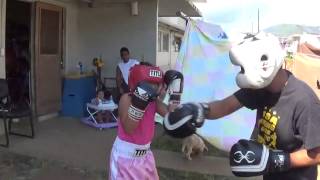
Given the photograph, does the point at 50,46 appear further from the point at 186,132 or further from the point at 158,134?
the point at 186,132

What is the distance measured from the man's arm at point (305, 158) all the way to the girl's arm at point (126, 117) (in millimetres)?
1100

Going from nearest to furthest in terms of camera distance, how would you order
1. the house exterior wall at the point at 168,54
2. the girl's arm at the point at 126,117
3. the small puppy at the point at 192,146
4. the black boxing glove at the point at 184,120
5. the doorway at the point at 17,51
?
A: 1. the black boxing glove at the point at 184,120
2. the girl's arm at the point at 126,117
3. the small puppy at the point at 192,146
4. the doorway at the point at 17,51
5. the house exterior wall at the point at 168,54

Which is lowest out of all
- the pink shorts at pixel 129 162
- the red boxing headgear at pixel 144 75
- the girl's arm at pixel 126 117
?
the pink shorts at pixel 129 162

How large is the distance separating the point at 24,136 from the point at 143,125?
4.57m

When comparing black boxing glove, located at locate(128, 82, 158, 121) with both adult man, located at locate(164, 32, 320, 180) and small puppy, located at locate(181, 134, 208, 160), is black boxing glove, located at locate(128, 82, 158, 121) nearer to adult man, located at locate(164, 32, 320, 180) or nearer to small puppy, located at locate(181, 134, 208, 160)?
adult man, located at locate(164, 32, 320, 180)

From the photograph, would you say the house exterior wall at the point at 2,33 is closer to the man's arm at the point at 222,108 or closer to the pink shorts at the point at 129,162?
the pink shorts at the point at 129,162

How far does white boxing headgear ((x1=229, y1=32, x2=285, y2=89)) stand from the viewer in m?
2.25

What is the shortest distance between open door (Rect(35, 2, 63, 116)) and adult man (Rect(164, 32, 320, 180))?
263 inches

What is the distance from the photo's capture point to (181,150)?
6.90m

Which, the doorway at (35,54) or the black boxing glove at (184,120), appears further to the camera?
the doorway at (35,54)

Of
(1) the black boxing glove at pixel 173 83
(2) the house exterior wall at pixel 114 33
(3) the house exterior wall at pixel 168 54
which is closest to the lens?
(1) the black boxing glove at pixel 173 83

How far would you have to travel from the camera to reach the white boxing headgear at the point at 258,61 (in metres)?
2.25

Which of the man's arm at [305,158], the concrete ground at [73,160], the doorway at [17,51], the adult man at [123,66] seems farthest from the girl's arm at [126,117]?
the doorway at [17,51]

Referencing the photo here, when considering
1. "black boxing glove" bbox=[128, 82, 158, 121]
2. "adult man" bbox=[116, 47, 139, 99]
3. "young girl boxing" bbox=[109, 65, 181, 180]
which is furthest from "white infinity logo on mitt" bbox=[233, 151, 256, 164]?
"adult man" bbox=[116, 47, 139, 99]
